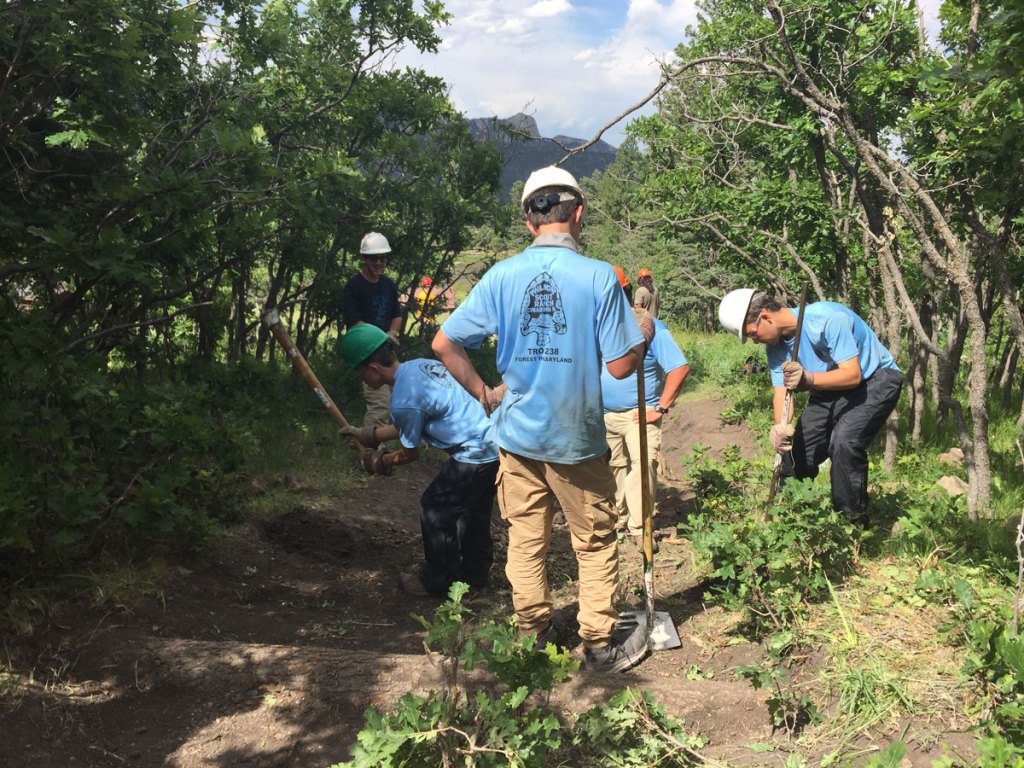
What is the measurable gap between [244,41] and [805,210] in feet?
16.7

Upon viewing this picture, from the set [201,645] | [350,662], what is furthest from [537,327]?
[201,645]

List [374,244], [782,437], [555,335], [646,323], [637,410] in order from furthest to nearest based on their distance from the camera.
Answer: [374,244] < [637,410] < [646,323] < [782,437] < [555,335]

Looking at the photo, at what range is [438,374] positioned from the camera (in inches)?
168

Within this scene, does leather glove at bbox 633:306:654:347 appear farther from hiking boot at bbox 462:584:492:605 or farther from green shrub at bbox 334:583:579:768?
green shrub at bbox 334:583:579:768

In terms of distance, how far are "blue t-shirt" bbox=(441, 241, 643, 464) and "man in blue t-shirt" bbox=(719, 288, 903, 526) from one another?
1.37 meters

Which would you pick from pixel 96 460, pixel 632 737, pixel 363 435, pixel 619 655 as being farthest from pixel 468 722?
pixel 96 460

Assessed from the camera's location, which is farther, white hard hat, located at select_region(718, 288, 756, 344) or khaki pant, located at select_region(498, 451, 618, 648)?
white hard hat, located at select_region(718, 288, 756, 344)

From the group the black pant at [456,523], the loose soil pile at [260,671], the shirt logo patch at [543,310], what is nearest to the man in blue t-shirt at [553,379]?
the shirt logo patch at [543,310]

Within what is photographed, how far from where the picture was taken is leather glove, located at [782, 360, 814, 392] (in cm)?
414

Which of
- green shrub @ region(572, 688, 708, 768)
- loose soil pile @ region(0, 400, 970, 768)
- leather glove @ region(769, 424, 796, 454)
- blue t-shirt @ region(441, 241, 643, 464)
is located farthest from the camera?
leather glove @ region(769, 424, 796, 454)

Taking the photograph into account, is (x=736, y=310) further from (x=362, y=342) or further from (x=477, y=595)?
(x=477, y=595)

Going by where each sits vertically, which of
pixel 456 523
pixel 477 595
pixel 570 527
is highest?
pixel 570 527

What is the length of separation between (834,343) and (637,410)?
130 centimetres

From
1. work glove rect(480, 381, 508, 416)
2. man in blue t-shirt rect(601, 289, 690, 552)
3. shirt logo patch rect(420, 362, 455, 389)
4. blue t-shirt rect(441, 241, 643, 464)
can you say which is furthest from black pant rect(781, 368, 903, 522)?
shirt logo patch rect(420, 362, 455, 389)
